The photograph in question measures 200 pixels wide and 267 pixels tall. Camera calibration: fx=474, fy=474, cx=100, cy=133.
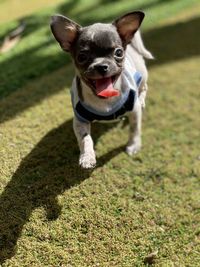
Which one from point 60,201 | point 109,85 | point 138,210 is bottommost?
point 138,210

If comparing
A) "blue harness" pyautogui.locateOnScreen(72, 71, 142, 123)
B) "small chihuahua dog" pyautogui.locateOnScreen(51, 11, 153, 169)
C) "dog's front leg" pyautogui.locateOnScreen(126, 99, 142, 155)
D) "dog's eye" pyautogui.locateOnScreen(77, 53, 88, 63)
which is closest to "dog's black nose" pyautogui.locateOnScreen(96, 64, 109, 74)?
"small chihuahua dog" pyautogui.locateOnScreen(51, 11, 153, 169)

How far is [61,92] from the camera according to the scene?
20.6ft

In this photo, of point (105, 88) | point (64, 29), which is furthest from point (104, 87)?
point (64, 29)

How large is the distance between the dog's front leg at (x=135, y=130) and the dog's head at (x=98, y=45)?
0.77 m

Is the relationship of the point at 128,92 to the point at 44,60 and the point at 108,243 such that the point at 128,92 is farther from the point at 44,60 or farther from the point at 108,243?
the point at 44,60

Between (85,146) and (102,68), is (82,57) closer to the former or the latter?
(102,68)

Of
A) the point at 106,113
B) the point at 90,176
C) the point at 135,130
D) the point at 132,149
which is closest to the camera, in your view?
the point at 106,113

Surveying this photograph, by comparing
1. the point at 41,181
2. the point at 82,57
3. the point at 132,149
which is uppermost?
the point at 82,57

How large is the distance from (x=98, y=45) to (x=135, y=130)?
1.47 metres

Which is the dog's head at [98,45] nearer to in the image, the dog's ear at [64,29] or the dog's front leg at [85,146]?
the dog's ear at [64,29]

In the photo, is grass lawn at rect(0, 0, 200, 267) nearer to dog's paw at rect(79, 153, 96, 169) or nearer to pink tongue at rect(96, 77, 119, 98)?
dog's paw at rect(79, 153, 96, 169)

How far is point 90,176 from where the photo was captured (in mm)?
4934

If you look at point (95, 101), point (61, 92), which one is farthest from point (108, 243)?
point (61, 92)

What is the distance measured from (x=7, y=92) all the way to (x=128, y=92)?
1.96 metres
